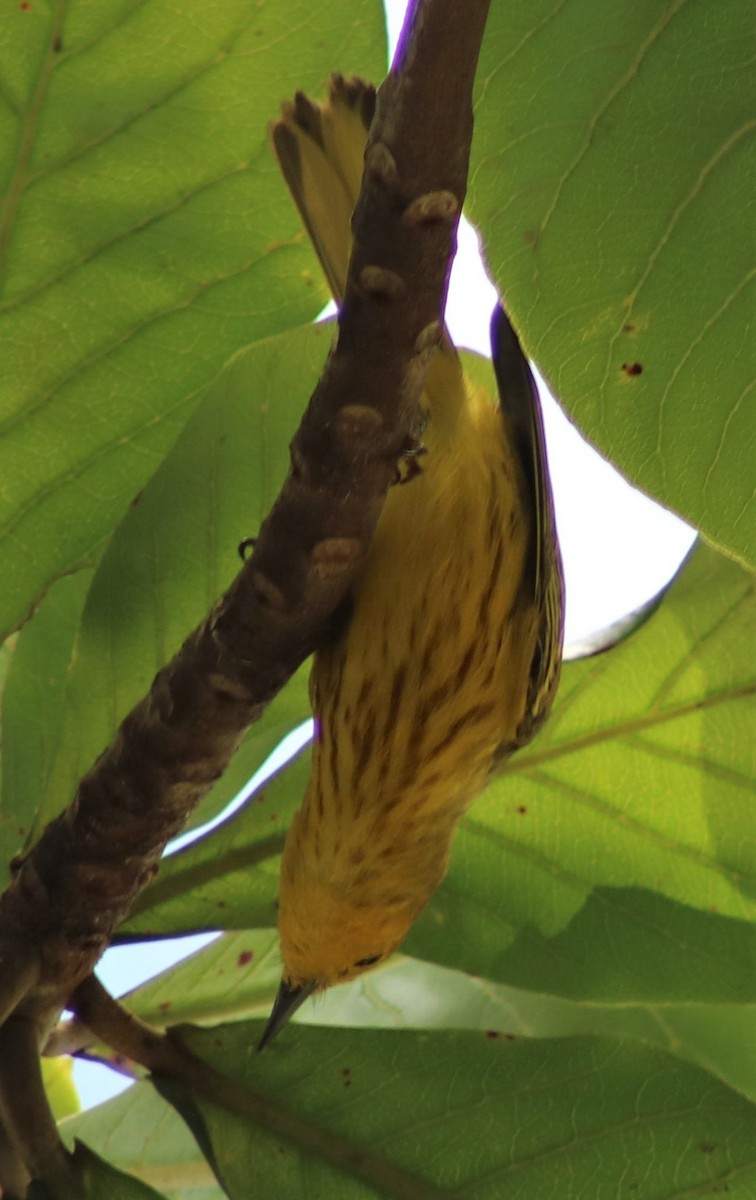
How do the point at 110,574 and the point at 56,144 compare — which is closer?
the point at 56,144

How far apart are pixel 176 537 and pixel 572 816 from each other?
0.69m

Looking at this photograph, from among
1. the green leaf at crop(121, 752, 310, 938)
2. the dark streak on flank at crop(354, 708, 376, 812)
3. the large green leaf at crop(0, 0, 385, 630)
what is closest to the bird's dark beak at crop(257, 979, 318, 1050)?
the green leaf at crop(121, 752, 310, 938)

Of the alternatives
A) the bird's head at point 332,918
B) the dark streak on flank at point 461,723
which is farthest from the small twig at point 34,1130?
the dark streak on flank at point 461,723

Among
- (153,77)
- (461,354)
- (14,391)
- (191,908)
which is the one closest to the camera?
(153,77)

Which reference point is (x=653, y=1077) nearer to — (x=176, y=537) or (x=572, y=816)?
(x=572, y=816)

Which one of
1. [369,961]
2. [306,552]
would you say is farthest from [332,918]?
[306,552]

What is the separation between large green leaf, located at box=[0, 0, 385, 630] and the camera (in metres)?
1.49

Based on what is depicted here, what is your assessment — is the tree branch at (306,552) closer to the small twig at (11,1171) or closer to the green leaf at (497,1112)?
the small twig at (11,1171)

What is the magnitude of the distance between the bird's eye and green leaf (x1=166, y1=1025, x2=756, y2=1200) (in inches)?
22.7

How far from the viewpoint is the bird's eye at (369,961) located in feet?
7.29

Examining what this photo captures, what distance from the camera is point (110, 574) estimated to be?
1.64m

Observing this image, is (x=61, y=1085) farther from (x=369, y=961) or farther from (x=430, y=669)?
(x=430, y=669)

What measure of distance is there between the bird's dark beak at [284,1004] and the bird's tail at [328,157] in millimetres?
943

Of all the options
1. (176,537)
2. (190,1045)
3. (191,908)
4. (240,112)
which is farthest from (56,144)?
(190,1045)
